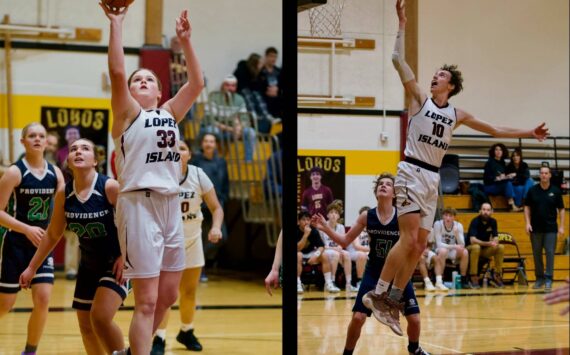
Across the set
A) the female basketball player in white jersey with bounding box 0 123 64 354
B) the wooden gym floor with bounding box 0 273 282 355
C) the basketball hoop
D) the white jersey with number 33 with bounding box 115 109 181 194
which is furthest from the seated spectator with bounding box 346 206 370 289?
the female basketball player in white jersey with bounding box 0 123 64 354

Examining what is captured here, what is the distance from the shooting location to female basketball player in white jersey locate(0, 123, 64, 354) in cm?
636

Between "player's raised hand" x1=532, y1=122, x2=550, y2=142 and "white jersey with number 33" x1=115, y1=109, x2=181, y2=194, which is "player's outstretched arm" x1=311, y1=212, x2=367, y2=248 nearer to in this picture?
"white jersey with number 33" x1=115, y1=109, x2=181, y2=194

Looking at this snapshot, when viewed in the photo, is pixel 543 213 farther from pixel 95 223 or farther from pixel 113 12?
pixel 95 223

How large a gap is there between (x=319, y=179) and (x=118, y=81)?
1258 mm

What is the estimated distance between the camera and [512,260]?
466 cm

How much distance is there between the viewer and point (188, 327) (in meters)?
7.35

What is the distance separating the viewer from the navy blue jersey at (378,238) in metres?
4.86

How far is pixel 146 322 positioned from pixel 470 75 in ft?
7.24

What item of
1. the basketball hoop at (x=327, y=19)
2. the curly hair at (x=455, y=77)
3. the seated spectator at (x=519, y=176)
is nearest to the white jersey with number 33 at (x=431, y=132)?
the curly hair at (x=455, y=77)

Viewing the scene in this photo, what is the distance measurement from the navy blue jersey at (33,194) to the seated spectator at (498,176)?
3.41 metres

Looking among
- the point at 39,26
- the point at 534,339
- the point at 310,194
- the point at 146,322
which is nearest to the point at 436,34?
the point at 310,194

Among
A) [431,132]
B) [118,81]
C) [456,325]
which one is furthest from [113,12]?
[456,325]

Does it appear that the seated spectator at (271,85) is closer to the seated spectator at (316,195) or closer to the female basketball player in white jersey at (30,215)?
the female basketball player in white jersey at (30,215)

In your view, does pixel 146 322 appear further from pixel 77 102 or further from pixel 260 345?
pixel 77 102
